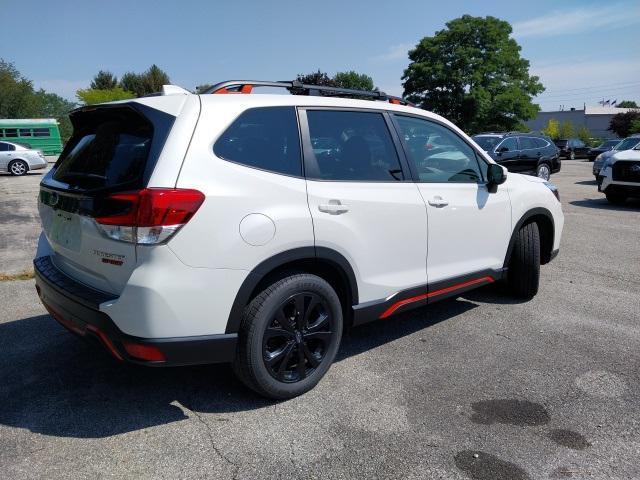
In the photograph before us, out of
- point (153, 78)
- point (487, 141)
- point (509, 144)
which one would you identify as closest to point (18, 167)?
point (487, 141)

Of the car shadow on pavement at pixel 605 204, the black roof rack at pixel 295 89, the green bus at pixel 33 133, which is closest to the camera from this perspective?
the black roof rack at pixel 295 89

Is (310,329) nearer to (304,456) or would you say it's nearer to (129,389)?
(304,456)

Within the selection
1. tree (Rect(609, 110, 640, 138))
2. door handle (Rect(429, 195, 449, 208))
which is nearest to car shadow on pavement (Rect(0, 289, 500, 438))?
door handle (Rect(429, 195, 449, 208))

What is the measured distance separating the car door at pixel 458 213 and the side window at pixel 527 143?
12519mm

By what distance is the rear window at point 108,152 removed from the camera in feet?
8.86

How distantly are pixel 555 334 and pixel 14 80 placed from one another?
56.9m

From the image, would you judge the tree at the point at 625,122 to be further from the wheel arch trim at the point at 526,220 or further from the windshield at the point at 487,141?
the wheel arch trim at the point at 526,220

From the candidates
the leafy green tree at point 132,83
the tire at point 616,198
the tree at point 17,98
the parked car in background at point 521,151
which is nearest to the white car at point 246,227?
the tire at point 616,198

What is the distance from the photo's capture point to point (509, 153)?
15.2m

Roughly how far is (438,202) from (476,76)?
51733 mm

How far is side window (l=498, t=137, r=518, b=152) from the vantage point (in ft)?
49.4

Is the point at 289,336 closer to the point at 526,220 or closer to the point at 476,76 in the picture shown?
the point at 526,220

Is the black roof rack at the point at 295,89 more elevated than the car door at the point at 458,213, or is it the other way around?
the black roof rack at the point at 295,89

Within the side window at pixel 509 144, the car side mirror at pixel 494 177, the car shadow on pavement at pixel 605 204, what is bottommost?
the car shadow on pavement at pixel 605 204
